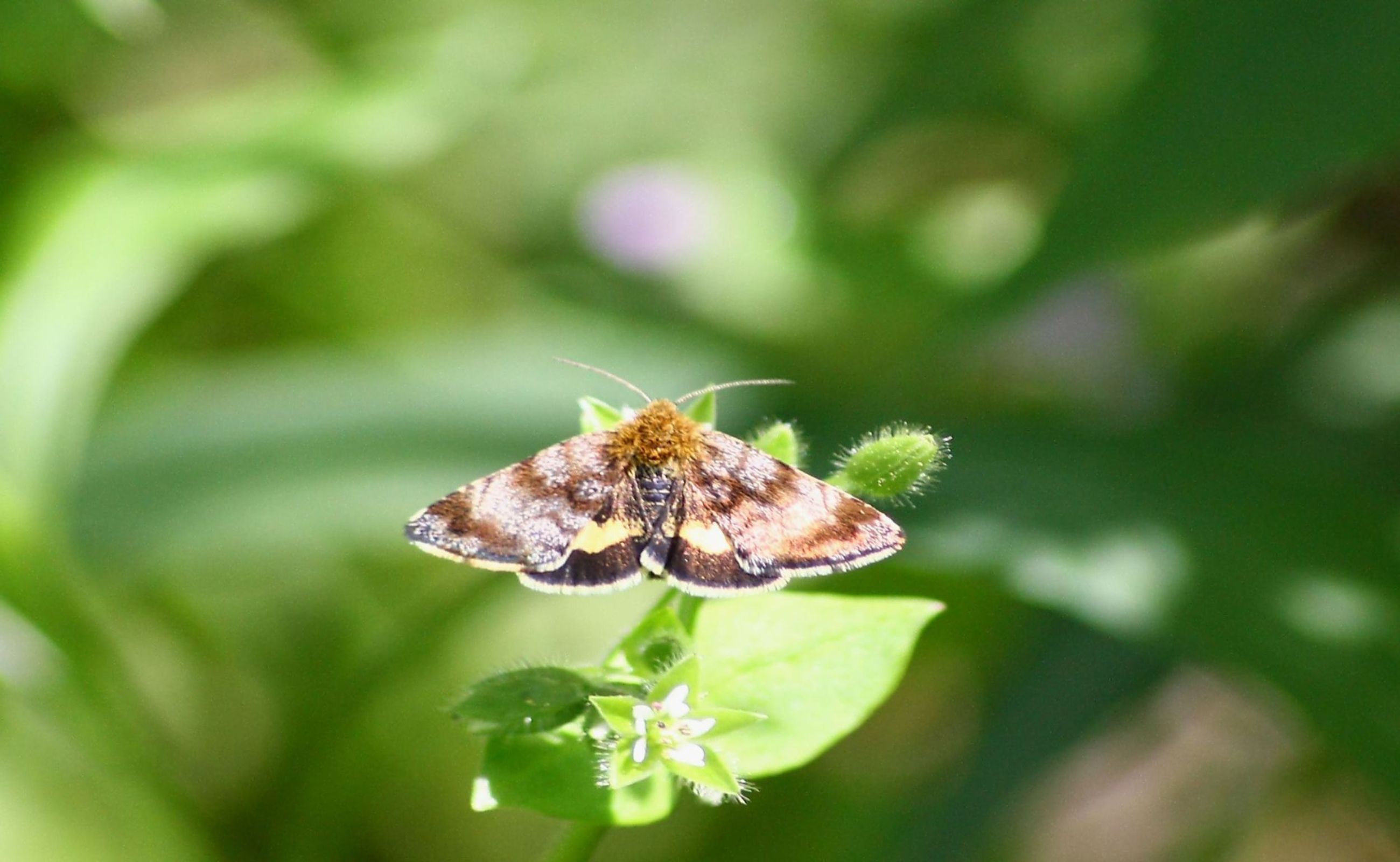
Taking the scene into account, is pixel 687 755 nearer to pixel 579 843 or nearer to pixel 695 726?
pixel 695 726

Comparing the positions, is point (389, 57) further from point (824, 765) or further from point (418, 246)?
point (824, 765)

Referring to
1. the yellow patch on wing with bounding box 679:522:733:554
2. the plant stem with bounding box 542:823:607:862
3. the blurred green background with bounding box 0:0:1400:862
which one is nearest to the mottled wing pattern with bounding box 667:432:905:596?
the yellow patch on wing with bounding box 679:522:733:554

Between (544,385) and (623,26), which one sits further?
(623,26)

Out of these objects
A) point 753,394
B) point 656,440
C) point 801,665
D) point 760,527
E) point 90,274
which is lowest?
point 801,665

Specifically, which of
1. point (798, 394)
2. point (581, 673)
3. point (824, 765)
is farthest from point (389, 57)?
point (581, 673)

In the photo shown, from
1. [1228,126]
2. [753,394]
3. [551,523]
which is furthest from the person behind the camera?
[753,394]

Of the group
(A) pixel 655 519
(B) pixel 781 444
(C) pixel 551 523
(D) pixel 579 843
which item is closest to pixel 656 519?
(A) pixel 655 519

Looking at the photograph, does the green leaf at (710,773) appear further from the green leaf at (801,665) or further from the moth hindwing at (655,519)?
the moth hindwing at (655,519)

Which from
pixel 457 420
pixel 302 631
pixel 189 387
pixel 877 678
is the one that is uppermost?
pixel 189 387
